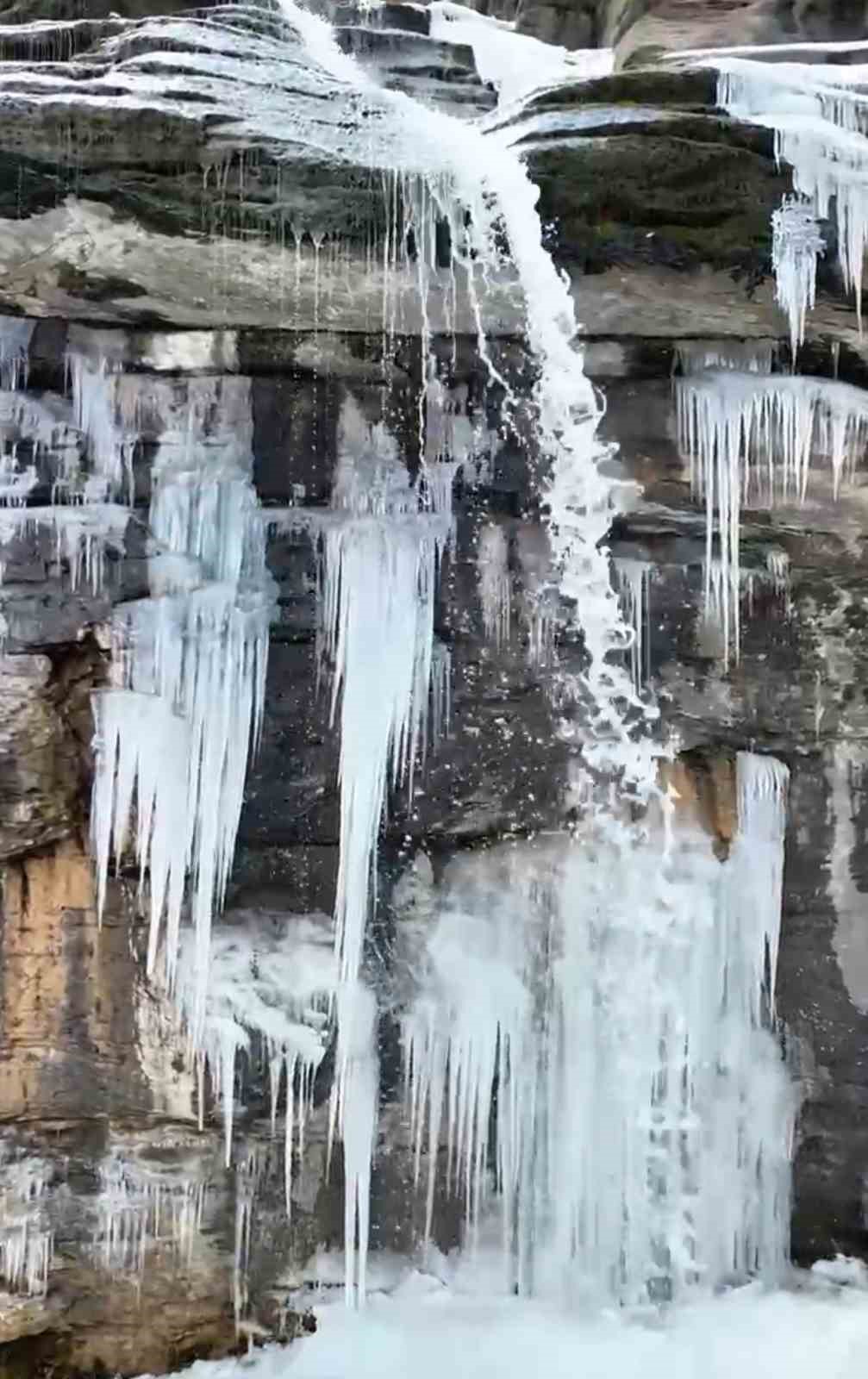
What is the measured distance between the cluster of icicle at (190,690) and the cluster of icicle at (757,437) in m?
1.74

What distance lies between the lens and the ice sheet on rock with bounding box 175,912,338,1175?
3979 millimetres

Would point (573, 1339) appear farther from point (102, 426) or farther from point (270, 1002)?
point (102, 426)

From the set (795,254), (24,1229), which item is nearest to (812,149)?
(795,254)

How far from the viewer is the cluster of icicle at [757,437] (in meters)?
4.02

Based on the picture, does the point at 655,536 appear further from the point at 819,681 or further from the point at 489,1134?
the point at 489,1134

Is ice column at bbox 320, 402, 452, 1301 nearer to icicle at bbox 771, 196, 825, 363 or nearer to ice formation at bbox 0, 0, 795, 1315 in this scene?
ice formation at bbox 0, 0, 795, 1315

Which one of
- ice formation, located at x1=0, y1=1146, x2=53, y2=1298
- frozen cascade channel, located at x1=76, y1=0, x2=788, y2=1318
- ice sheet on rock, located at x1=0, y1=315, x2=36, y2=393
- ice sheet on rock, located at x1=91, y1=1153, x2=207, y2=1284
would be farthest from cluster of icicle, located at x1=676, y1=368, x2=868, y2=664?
ice formation, located at x1=0, y1=1146, x2=53, y2=1298

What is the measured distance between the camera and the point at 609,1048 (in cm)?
411

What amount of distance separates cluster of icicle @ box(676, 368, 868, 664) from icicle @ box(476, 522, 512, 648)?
801mm

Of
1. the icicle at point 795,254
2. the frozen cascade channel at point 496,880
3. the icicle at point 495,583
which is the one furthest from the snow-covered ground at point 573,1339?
the icicle at point 795,254

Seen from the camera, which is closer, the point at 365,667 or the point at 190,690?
the point at 190,690

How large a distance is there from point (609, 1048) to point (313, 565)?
7.34 feet

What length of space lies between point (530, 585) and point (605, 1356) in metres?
2.84

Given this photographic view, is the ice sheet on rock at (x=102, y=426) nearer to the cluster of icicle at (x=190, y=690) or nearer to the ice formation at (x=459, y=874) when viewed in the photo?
the ice formation at (x=459, y=874)
